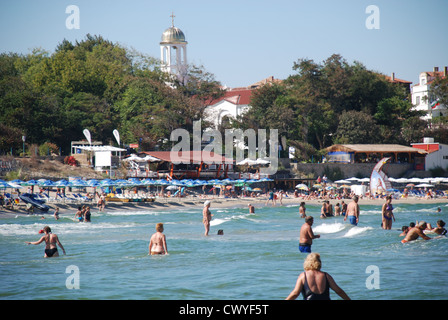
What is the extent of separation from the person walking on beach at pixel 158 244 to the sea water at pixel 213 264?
0.81 feet

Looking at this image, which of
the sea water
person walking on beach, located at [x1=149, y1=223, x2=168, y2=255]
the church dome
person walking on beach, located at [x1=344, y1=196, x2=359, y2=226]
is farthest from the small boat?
the church dome

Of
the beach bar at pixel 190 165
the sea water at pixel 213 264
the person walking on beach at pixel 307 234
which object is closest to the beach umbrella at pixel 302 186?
the beach bar at pixel 190 165

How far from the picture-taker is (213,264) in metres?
14.8

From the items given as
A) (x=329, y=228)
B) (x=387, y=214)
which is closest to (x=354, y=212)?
(x=387, y=214)

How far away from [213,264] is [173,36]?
54.2m

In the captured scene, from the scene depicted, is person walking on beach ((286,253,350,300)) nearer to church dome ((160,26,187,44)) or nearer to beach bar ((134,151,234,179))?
beach bar ((134,151,234,179))

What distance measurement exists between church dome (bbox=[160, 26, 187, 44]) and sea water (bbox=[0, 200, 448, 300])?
44422mm

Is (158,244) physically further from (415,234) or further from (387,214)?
(387,214)

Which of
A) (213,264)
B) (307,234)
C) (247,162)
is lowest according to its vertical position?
(213,264)

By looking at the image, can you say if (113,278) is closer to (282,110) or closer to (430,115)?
(282,110)

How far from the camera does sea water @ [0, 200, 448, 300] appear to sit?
1161 centimetres

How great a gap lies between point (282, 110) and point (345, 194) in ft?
43.5

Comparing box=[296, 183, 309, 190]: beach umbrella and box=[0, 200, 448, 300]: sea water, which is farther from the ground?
box=[296, 183, 309, 190]: beach umbrella
